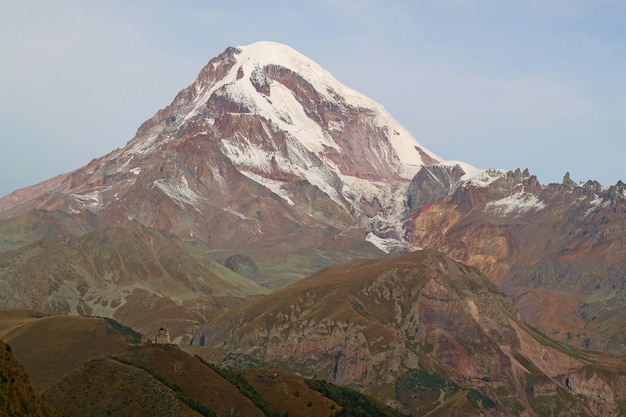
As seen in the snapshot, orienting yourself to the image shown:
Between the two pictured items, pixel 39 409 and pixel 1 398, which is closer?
pixel 1 398

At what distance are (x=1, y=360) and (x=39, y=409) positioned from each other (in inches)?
414

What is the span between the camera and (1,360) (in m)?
199

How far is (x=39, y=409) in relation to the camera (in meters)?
200

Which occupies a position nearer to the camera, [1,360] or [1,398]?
[1,398]

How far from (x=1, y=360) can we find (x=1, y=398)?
14126 millimetres

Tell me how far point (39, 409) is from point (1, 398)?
14.6 meters

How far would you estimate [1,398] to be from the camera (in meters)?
186
